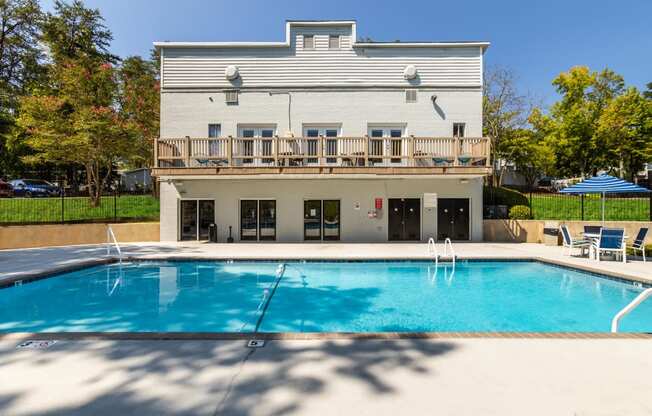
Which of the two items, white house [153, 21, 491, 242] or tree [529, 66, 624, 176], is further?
tree [529, 66, 624, 176]

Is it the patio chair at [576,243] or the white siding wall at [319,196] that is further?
the white siding wall at [319,196]

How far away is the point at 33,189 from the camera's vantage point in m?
Answer: 24.3

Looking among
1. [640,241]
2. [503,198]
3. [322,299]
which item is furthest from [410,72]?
[322,299]

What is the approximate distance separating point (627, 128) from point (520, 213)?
21853mm

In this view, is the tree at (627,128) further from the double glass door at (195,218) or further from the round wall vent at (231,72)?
the double glass door at (195,218)

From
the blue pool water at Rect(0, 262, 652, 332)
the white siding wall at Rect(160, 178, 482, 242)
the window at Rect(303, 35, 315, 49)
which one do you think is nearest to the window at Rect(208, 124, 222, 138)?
the white siding wall at Rect(160, 178, 482, 242)

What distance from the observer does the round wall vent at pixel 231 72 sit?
15.6m

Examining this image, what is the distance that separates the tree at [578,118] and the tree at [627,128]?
25.1 inches

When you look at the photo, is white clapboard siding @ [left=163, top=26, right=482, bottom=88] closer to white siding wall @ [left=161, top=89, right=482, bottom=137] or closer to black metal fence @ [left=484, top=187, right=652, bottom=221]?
white siding wall @ [left=161, top=89, right=482, bottom=137]

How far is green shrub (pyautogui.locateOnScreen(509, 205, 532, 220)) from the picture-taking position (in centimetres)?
1547

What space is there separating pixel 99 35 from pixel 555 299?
110 ft

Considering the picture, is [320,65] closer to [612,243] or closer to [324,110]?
[324,110]

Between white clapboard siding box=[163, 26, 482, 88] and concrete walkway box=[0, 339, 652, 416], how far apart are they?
1405cm

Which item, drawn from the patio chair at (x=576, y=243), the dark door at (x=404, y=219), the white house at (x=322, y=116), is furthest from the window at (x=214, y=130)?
the patio chair at (x=576, y=243)
